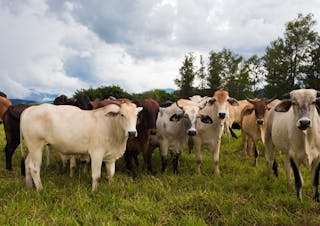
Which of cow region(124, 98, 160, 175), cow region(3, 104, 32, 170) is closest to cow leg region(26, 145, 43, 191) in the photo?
cow region(3, 104, 32, 170)

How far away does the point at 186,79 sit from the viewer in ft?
156

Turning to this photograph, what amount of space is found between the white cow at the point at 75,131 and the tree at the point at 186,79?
135 ft

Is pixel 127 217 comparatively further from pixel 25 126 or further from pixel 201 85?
pixel 201 85

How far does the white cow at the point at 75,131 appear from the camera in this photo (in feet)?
19.2

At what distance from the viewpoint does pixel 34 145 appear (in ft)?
19.5

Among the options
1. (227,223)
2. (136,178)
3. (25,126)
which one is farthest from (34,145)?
(227,223)

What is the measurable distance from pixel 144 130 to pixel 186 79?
4058 centimetres

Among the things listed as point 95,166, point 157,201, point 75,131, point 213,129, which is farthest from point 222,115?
point 75,131

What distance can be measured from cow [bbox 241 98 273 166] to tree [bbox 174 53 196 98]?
36.8m

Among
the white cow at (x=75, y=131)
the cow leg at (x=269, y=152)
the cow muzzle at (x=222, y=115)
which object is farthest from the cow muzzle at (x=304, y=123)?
the white cow at (x=75, y=131)

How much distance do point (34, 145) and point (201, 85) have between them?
44487mm

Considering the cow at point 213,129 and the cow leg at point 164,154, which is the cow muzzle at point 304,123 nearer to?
the cow at point 213,129

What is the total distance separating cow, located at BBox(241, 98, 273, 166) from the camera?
9.08 metres

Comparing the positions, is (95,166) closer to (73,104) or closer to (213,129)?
(213,129)
